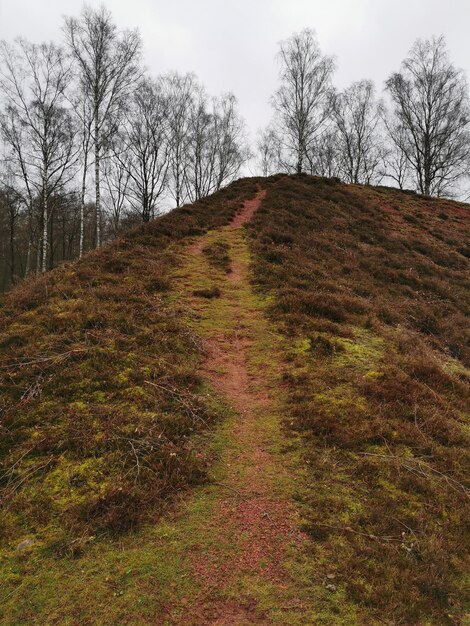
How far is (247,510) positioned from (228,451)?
89 centimetres

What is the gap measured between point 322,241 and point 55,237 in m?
34.4

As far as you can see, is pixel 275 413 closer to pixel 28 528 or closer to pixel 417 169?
pixel 28 528

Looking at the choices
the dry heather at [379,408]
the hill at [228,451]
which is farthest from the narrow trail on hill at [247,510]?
the dry heather at [379,408]

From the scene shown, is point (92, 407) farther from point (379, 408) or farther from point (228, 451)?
point (379, 408)

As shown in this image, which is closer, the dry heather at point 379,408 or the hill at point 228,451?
the hill at point 228,451

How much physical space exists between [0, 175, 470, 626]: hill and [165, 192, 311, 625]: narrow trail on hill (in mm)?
17

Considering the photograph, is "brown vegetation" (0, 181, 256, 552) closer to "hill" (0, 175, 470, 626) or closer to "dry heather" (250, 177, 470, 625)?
"hill" (0, 175, 470, 626)

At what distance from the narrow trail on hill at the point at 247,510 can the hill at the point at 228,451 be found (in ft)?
0.06

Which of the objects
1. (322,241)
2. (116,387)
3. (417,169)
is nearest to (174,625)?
(116,387)

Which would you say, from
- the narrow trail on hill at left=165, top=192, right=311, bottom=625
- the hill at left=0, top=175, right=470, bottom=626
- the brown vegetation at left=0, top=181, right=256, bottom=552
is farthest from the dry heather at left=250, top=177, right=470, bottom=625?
the brown vegetation at left=0, top=181, right=256, bottom=552

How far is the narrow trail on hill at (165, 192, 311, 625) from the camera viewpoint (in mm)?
2836

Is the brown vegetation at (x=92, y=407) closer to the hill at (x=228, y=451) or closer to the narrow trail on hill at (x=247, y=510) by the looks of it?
the hill at (x=228, y=451)

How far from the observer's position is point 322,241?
41.5 ft

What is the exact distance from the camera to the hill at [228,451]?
9.66 feet
